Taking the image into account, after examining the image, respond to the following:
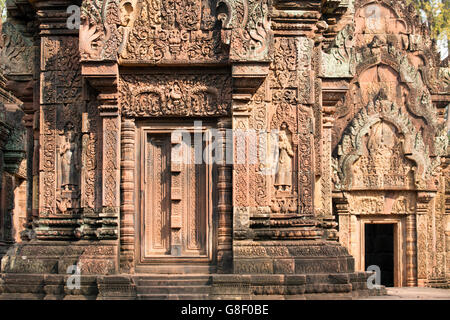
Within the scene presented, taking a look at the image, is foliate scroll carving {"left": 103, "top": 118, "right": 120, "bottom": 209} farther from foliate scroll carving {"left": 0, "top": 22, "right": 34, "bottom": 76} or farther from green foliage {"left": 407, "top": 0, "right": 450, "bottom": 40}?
green foliage {"left": 407, "top": 0, "right": 450, "bottom": 40}

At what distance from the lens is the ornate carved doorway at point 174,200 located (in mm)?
10250

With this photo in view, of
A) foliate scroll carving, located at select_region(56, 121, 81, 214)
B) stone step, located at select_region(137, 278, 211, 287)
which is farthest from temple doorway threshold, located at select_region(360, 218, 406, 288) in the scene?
foliate scroll carving, located at select_region(56, 121, 81, 214)

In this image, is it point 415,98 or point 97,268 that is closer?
point 97,268

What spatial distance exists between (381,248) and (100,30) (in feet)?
50.9

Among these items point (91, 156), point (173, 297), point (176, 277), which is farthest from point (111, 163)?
point (173, 297)

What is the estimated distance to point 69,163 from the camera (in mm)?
10484

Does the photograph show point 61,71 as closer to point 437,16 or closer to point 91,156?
point 91,156

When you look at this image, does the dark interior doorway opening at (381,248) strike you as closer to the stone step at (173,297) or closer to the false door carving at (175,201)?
the false door carving at (175,201)

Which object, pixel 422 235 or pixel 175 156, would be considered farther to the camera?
pixel 422 235

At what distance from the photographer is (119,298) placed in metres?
9.51
